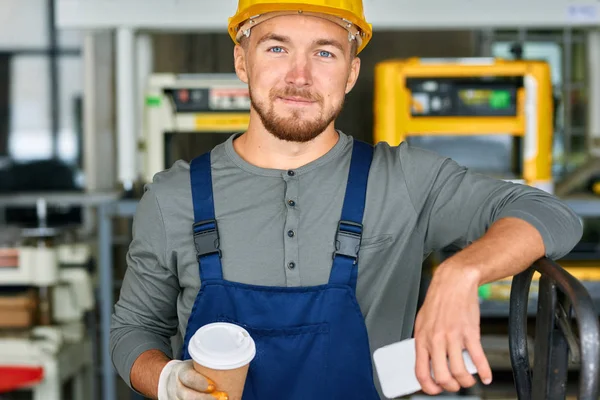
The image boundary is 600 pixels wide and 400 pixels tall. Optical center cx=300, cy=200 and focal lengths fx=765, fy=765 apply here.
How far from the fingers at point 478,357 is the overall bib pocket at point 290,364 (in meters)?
0.37

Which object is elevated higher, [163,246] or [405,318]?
[163,246]

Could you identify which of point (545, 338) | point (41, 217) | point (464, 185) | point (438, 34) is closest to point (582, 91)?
point (438, 34)

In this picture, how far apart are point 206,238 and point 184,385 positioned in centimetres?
39

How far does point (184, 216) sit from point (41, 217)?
1.74 m

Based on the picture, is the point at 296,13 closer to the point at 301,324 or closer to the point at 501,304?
the point at 301,324

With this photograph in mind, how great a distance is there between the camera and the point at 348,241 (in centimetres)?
144

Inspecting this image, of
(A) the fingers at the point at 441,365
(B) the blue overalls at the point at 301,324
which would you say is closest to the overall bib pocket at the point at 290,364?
(B) the blue overalls at the point at 301,324

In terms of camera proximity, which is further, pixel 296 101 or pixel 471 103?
pixel 471 103

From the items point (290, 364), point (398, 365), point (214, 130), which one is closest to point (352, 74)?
point (290, 364)

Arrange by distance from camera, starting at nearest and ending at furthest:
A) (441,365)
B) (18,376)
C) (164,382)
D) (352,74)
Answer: (441,365), (164,382), (352,74), (18,376)

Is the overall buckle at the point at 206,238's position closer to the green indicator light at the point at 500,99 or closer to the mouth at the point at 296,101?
the mouth at the point at 296,101

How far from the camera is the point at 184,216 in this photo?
4.98 feet

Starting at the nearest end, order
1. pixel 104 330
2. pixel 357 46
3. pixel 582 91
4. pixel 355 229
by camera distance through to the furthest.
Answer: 1. pixel 355 229
2. pixel 357 46
3. pixel 104 330
4. pixel 582 91

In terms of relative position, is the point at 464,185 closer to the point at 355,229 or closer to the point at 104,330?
the point at 355,229
